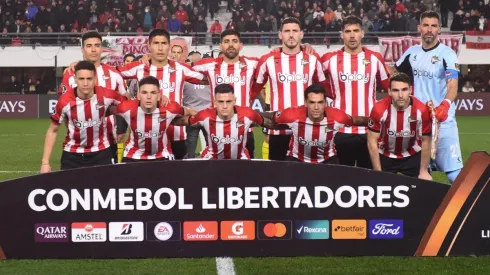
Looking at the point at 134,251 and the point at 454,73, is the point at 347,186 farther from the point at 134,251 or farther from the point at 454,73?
the point at 454,73

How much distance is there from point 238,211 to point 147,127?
234 centimetres

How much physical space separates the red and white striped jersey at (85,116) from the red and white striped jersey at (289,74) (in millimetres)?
1388

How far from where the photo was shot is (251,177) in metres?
5.92

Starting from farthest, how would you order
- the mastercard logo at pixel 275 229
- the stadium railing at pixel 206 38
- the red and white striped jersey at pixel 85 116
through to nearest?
the stadium railing at pixel 206 38 → the red and white striped jersey at pixel 85 116 → the mastercard logo at pixel 275 229

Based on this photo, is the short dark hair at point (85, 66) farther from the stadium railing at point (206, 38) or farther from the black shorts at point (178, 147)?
the stadium railing at point (206, 38)

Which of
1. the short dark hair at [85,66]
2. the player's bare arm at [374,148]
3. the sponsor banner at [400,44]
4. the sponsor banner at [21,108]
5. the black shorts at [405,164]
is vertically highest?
the sponsor banner at [400,44]

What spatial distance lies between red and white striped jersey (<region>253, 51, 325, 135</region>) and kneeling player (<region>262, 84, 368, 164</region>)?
1.52ft

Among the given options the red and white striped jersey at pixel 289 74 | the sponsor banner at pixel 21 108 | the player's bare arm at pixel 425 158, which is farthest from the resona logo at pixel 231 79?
the sponsor banner at pixel 21 108

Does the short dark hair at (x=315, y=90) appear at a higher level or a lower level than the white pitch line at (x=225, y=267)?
higher

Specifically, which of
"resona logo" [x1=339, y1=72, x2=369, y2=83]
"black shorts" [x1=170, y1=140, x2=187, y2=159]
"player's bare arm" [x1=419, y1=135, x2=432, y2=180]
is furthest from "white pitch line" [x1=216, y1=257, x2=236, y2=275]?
"black shorts" [x1=170, y1=140, x2=187, y2=159]

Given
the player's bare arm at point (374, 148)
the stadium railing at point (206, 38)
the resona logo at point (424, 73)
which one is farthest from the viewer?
the stadium railing at point (206, 38)

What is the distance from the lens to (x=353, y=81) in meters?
8.40

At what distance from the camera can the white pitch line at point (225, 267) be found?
21.2 ft

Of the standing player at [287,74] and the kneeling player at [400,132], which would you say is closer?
the kneeling player at [400,132]
